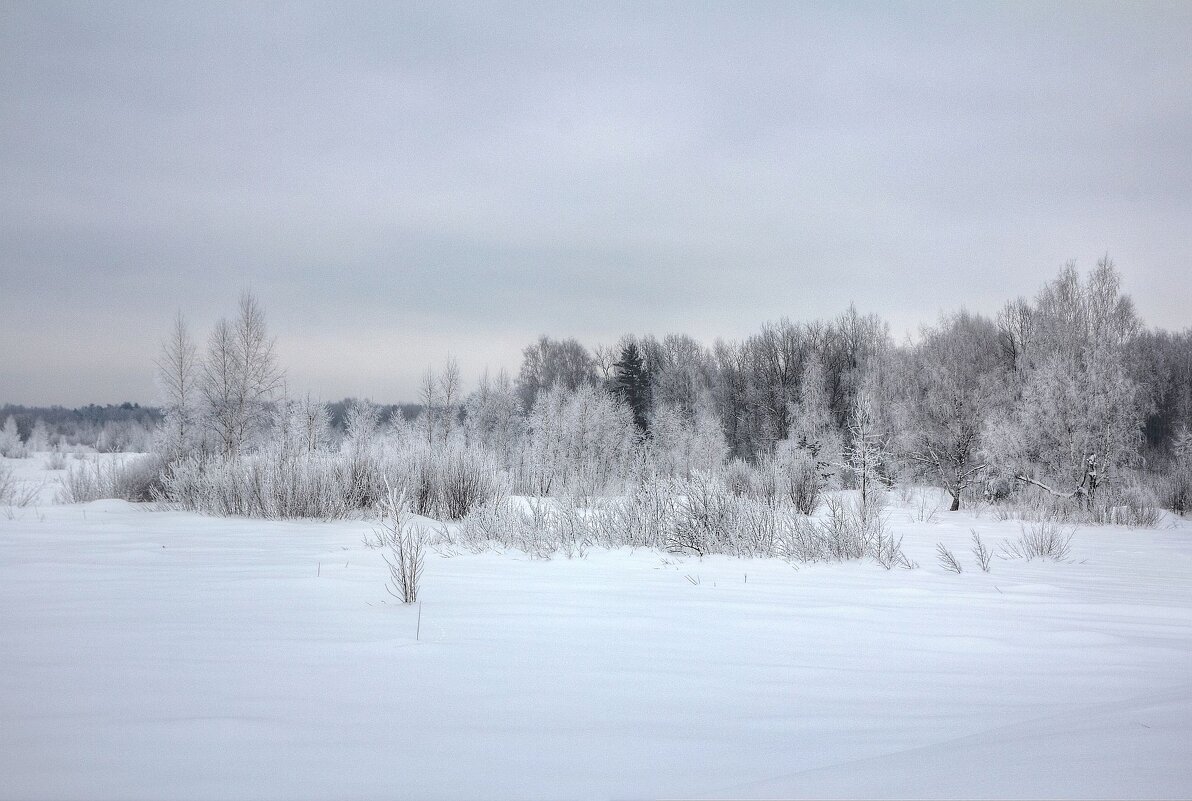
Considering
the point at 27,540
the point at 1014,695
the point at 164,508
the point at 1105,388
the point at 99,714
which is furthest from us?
the point at 1105,388

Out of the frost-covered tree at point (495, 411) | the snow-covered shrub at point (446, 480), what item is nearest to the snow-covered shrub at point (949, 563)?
the snow-covered shrub at point (446, 480)

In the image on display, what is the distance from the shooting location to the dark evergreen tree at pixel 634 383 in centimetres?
5591

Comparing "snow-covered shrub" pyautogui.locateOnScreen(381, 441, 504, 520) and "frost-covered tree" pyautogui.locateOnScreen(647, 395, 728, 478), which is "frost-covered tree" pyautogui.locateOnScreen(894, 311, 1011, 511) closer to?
"frost-covered tree" pyautogui.locateOnScreen(647, 395, 728, 478)

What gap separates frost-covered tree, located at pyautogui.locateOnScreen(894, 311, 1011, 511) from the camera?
3058 centimetres

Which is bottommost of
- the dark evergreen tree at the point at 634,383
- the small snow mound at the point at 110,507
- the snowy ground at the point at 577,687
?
the small snow mound at the point at 110,507

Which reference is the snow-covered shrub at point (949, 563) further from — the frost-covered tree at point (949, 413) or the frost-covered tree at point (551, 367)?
the frost-covered tree at point (551, 367)

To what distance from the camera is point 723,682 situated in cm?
319

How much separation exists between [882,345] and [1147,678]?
162 ft

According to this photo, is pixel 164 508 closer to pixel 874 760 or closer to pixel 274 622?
pixel 274 622

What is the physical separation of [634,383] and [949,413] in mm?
28495

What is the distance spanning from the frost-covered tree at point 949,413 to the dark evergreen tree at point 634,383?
2102cm

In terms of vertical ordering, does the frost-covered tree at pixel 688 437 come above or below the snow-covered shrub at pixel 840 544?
above

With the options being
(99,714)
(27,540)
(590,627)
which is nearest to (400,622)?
(590,627)

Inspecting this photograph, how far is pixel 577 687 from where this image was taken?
9.95 ft
